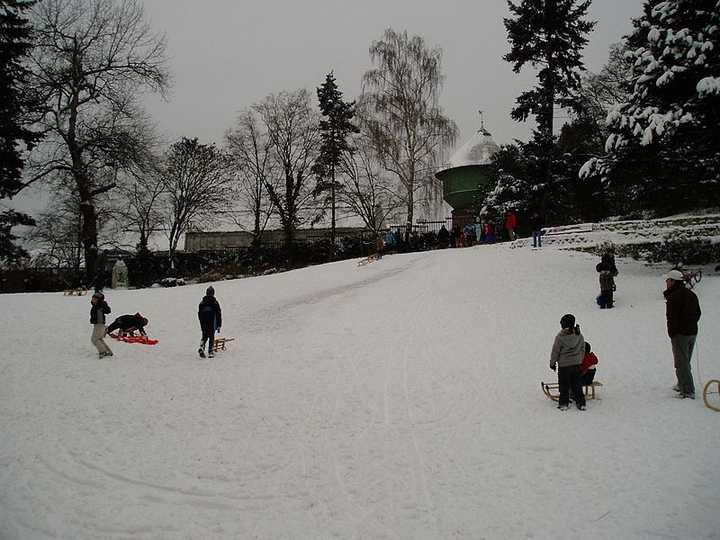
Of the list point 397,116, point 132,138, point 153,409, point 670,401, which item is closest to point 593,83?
point 397,116

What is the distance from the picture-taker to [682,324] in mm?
8047

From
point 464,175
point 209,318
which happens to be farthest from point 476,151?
point 209,318

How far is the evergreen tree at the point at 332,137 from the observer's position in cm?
3566

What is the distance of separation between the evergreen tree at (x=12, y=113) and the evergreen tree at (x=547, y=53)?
2475cm

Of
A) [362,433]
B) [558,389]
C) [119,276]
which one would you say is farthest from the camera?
[119,276]

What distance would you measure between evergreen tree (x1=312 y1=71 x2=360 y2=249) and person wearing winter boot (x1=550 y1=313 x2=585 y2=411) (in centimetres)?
2758

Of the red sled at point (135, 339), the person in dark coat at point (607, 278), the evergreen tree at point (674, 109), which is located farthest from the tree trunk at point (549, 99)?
the red sled at point (135, 339)

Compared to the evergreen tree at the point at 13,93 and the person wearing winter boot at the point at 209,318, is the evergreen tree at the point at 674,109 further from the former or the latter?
the evergreen tree at the point at 13,93

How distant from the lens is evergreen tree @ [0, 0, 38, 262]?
22656 millimetres

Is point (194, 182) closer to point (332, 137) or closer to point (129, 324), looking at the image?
point (332, 137)

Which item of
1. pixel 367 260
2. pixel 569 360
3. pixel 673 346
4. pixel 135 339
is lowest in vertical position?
pixel 135 339

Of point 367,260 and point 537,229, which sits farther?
point 367,260

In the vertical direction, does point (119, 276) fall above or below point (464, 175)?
below

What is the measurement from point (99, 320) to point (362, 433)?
752 centimetres
